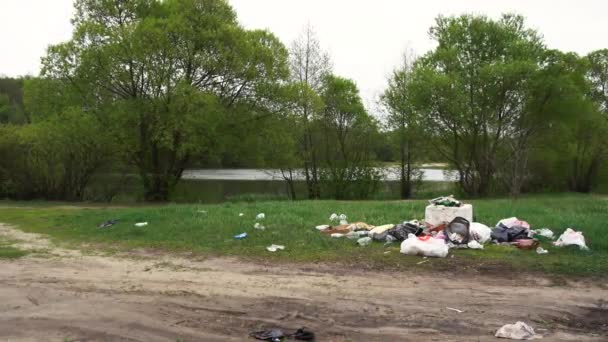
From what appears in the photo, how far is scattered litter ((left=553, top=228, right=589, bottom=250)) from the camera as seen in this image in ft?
34.6

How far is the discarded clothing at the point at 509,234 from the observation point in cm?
1125

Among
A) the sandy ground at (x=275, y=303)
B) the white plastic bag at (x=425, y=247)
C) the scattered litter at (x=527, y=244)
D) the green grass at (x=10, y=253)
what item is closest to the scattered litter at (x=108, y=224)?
the green grass at (x=10, y=253)

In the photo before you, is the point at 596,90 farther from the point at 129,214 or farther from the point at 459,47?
the point at 129,214

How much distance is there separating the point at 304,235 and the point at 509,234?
440 centimetres

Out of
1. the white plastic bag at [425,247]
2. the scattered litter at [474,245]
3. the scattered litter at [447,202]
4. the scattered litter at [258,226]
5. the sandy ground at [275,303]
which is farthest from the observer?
the scattered litter at [258,226]

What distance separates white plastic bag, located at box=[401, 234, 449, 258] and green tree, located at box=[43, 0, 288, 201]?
16.1 metres

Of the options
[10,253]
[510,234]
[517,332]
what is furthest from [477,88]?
[517,332]

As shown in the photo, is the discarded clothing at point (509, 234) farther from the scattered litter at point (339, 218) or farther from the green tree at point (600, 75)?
the green tree at point (600, 75)

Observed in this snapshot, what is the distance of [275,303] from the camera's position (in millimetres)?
7180

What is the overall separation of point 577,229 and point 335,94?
25166mm

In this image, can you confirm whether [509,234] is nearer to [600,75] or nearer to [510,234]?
[510,234]

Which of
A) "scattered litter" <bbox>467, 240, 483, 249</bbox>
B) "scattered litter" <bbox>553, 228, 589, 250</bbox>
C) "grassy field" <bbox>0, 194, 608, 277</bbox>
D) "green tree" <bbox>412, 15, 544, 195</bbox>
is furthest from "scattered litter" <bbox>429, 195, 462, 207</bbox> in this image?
"green tree" <bbox>412, 15, 544, 195</bbox>

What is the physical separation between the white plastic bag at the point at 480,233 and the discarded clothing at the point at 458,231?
244 millimetres

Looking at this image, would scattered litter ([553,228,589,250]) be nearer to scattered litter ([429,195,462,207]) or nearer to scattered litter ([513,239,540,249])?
scattered litter ([513,239,540,249])
